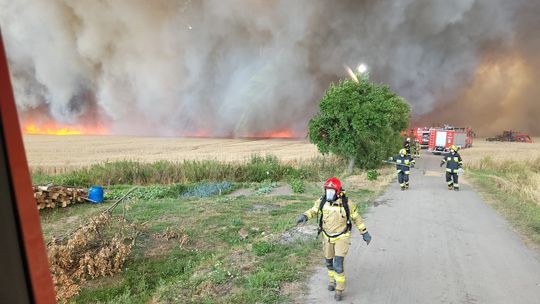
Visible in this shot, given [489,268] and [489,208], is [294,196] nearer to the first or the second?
[489,208]

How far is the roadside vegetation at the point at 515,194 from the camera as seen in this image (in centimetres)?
1052

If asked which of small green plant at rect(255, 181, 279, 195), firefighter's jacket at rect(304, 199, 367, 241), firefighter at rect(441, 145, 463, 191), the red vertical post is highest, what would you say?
the red vertical post

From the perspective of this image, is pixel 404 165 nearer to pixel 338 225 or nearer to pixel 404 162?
pixel 404 162

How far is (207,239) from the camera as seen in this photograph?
10039 mm

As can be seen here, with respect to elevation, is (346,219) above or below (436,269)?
above

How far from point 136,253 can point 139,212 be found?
3.97 m

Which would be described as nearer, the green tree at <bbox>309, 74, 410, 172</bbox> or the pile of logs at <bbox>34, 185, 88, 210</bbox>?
the pile of logs at <bbox>34, 185, 88, 210</bbox>

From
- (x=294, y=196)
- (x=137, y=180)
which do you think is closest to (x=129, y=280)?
(x=294, y=196)

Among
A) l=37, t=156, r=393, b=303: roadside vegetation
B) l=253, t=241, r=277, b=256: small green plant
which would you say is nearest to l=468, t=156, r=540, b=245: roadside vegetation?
l=37, t=156, r=393, b=303: roadside vegetation

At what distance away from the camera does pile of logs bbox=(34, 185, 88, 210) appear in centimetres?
1380

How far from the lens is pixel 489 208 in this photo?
12836mm

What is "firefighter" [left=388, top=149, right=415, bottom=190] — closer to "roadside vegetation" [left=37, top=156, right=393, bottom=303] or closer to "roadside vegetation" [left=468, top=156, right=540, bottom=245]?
"roadside vegetation" [left=37, top=156, right=393, bottom=303]

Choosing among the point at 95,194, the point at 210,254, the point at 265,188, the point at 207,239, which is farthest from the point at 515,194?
the point at 95,194

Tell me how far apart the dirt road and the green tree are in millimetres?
8518
